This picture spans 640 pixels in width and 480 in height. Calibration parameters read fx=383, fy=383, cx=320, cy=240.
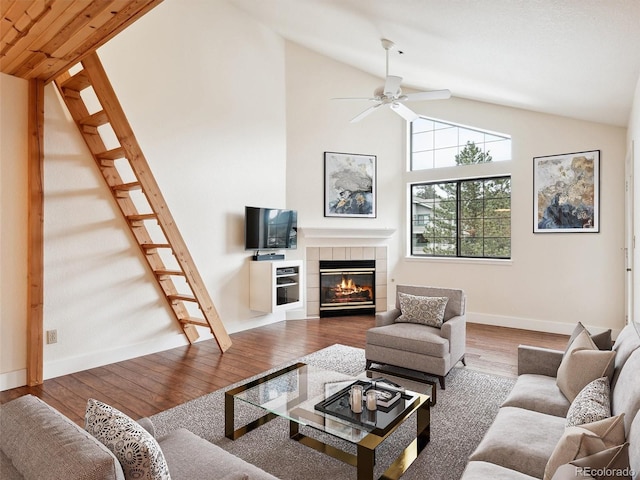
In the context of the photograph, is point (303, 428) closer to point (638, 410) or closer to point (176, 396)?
point (176, 396)

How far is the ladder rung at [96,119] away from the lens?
11.4 ft

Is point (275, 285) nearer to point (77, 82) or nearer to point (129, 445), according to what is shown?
point (77, 82)

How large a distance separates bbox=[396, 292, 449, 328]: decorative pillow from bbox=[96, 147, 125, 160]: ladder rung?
3078mm

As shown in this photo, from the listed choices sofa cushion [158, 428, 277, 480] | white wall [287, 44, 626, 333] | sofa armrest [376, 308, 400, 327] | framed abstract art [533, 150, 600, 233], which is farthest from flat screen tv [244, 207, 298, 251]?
sofa cushion [158, 428, 277, 480]

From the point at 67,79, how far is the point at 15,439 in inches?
135

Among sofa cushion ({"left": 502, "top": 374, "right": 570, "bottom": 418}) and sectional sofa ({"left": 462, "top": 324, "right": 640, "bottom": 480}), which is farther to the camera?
sofa cushion ({"left": 502, "top": 374, "right": 570, "bottom": 418})

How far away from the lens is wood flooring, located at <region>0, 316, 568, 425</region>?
3.13 metres

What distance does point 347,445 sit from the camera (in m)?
2.45

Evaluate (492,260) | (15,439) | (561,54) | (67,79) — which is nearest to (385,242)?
(492,260)

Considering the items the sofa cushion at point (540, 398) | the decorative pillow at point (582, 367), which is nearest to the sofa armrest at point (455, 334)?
the sofa cushion at point (540, 398)

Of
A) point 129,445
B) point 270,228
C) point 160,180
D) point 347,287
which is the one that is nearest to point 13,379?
point 160,180

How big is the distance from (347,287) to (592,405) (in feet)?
16.0

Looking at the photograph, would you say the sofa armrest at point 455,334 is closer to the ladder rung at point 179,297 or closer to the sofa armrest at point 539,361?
the sofa armrest at point 539,361

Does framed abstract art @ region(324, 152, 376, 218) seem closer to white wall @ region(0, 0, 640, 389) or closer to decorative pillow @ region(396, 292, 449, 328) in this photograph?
white wall @ region(0, 0, 640, 389)
